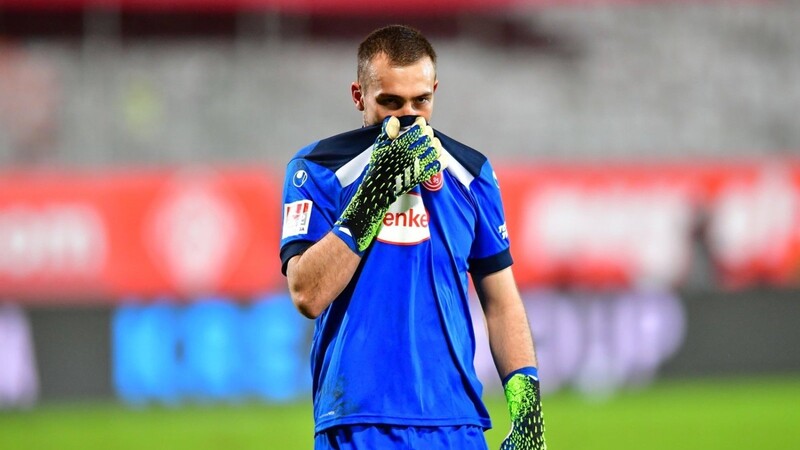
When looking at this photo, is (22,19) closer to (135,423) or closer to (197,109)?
(197,109)

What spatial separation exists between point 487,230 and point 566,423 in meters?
7.04

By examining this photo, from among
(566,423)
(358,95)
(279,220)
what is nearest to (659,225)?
(566,423)

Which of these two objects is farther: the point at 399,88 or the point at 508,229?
the point at 508,229

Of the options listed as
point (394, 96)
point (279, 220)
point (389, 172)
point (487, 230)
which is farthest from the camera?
point (279, 220)

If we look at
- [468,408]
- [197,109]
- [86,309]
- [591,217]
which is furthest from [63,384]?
[468,408]

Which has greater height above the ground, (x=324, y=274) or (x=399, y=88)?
(x=399, y=88)

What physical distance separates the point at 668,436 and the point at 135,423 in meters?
4.34

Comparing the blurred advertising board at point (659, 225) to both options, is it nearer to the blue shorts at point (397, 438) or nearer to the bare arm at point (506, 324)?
the bare arm at point (506, 324)

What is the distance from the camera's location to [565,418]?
32.9ft

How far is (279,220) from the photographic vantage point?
36.3 ft

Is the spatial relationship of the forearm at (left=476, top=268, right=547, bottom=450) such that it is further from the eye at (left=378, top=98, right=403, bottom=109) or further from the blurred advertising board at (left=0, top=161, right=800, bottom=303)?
the blurred advertising board at (left=0, top=161, right=800, bottom=303)

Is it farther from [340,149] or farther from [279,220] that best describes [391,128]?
[279,220]

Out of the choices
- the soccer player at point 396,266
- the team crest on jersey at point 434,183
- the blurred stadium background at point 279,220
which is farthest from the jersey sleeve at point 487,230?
the blurred stadium background at point 279,220

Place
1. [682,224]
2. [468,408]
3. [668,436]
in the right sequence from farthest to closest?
1. [682,224]
2. [668,436]
3. [468,408]
